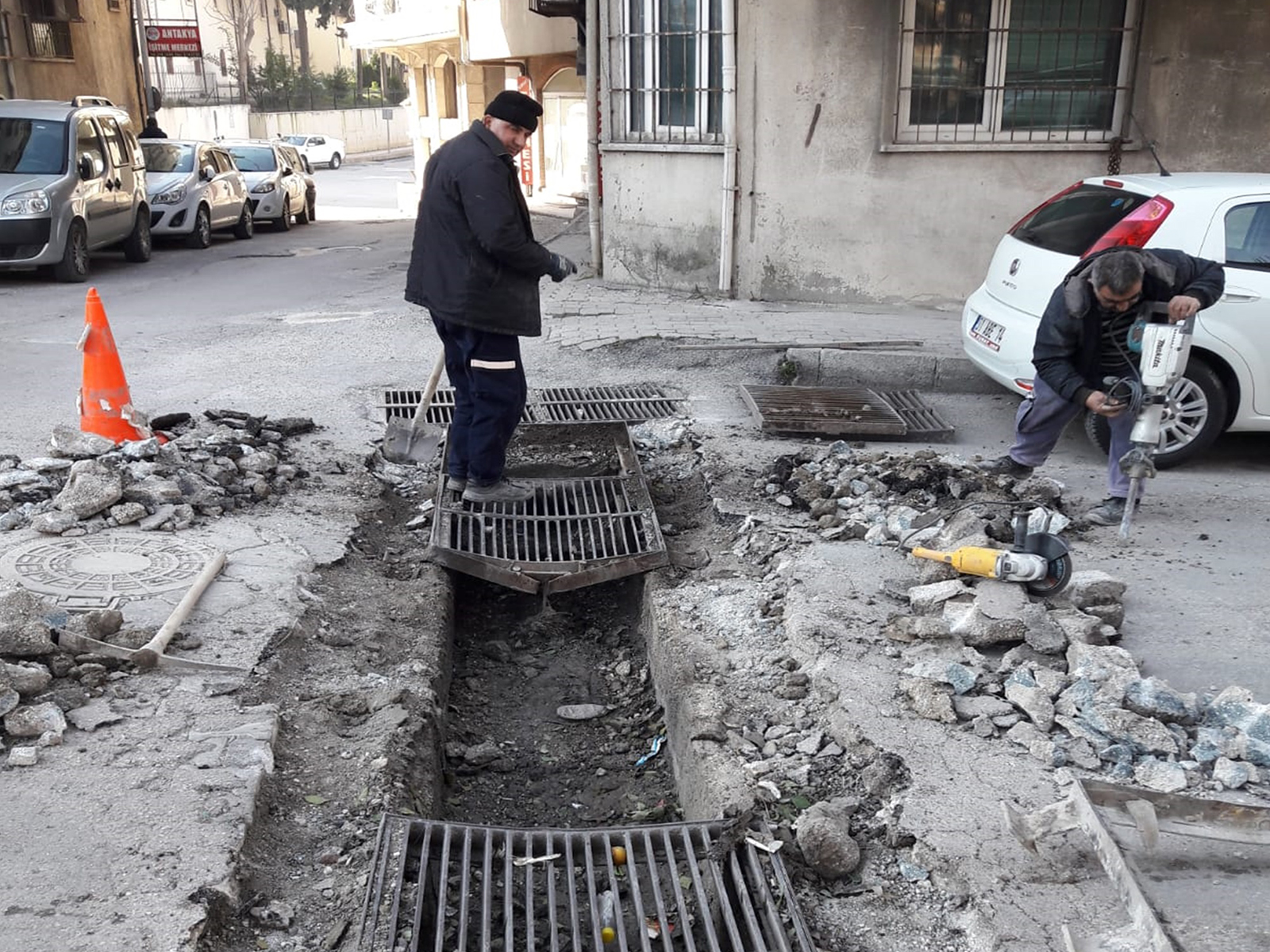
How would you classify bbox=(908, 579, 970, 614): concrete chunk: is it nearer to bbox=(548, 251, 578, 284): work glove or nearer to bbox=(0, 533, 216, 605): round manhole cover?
bbox=(548, 251, 578, 284): work glove

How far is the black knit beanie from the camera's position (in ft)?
16.0

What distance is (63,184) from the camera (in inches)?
480

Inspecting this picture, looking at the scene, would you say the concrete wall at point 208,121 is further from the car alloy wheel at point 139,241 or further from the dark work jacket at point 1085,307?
the dark work jacket at point 1085,307

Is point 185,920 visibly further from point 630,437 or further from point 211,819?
point 630,437

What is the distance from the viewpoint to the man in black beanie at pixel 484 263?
192 inches

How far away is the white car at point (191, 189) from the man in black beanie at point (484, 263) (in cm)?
1227

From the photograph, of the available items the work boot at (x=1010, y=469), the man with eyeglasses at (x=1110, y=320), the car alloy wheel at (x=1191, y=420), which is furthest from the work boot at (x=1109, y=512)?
the car alloy wheel at (x=1191, y=420)

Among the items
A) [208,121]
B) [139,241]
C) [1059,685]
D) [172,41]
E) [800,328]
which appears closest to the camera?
[1059,685]

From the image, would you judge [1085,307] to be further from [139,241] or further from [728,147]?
[139,241]

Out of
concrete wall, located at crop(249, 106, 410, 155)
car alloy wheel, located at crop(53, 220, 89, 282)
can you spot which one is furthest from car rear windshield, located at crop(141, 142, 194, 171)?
concrete wall, located at crop(249, 106, 410, 155)

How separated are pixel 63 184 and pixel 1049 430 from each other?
10.9 m

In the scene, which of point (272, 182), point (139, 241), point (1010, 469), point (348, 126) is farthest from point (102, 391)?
point (348, 126)

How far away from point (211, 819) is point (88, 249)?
11730 mm

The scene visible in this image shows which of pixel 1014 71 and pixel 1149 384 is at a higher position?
pixel 1014 71
